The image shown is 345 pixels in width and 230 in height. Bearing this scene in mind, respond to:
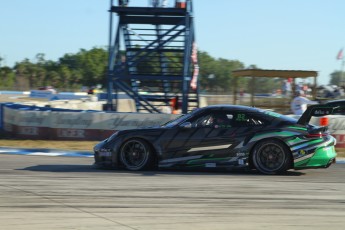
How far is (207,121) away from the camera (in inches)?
354

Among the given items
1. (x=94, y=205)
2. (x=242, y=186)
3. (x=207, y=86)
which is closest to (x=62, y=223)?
(x=94, y=205)

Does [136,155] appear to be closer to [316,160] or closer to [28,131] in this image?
[316,160]

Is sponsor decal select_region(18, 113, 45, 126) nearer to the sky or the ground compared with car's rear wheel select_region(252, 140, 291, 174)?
nearer to the sky

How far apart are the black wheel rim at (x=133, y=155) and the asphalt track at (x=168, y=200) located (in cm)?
27

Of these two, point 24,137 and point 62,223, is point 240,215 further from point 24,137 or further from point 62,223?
point 24,137

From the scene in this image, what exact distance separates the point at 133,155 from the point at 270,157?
2.17 metres

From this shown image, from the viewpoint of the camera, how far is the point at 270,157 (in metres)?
8.76

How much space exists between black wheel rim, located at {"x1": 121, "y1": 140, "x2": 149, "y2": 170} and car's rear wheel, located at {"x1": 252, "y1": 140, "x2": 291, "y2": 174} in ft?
5.78

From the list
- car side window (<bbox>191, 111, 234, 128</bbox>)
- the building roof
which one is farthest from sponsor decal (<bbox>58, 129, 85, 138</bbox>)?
the building roof

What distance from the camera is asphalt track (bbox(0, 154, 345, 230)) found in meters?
5.42

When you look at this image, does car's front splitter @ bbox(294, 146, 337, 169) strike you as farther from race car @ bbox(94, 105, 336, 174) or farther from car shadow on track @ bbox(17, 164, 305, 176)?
car shadow on track @ bbox(17, 164, 305, 176)

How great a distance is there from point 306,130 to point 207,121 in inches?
60.5

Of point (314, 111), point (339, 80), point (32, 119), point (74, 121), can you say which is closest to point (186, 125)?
point (314, 111)

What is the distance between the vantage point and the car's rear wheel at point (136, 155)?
905 centimetres
